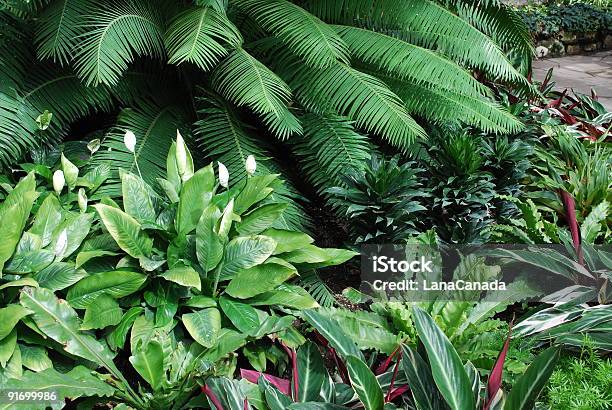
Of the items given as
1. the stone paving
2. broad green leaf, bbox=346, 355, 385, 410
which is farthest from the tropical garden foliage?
the stone paving

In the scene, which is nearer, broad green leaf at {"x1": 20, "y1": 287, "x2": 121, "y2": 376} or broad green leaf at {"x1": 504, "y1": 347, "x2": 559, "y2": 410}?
broad green leaf at {"x1": 504, "y1": 347, "x2": 559, "y2": 410}

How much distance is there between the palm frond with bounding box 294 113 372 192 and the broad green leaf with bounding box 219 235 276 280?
0.58m

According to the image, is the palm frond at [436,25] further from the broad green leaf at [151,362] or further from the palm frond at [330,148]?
the broad green leaf at [151,362]

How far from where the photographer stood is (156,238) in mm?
2141

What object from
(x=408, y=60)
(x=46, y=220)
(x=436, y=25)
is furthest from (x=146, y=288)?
(x=436, y=25)

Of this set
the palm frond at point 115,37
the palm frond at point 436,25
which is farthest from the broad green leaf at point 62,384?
the palm frond at point 436,25

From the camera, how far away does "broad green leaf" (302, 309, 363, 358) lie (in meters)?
1.82

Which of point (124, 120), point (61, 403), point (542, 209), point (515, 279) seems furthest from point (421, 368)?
point (124, 120)

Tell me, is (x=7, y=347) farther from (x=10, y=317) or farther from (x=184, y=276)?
(x=184, y=276)

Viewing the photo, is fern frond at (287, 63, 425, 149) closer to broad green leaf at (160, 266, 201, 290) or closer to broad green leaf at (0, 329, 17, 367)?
broad green leaf at (160, 266, 201, 290)

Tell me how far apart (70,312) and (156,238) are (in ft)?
1.30

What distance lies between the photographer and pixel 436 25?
9.36ft

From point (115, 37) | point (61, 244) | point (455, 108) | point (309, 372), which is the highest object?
point (115, 37)

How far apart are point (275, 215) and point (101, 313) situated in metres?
0.66
